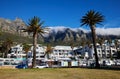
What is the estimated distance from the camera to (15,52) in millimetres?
162750

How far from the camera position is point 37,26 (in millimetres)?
58625

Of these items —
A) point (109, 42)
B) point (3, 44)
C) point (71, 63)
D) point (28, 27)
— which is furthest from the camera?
point (109, 42)

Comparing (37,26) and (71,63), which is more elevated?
(37,26)

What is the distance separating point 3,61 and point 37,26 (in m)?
43.6

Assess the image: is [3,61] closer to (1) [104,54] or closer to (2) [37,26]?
(2) [37,26]

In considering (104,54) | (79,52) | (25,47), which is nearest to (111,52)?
(104,54)

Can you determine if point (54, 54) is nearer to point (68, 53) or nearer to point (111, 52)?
point (68, 53)

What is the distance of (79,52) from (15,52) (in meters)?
60.0

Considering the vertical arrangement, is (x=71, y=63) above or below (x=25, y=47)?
below

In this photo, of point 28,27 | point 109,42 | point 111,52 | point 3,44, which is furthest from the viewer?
point 109,42

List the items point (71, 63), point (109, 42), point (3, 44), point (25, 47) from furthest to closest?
point (109, 42), point (25, 47), point (3, 44), point (71, 63)

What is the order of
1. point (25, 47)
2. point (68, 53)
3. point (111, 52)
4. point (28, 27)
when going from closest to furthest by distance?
point (28, 27) → point (25, 47) → point (111, 52) → point (68, 53)

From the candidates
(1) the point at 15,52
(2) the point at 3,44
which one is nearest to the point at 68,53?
(1) the point at 15,52

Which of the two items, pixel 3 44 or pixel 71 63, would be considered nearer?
pixel 71 63
